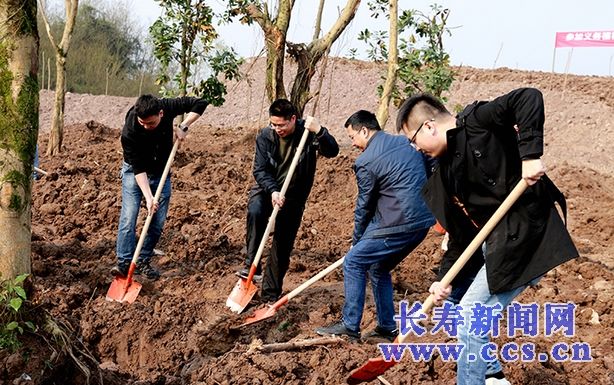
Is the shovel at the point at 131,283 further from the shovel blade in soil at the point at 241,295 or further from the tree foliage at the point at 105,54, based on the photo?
the tree foliage at the point at 105,54

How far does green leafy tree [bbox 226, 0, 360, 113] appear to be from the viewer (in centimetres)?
968

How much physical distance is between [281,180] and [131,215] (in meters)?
1.44

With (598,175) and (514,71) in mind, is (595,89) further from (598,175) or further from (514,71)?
(598,175)

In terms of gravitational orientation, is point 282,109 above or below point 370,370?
above

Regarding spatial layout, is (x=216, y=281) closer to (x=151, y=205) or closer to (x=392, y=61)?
(x=151, y=205)

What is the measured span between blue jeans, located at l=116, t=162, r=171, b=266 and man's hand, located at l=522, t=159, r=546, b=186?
150 inches

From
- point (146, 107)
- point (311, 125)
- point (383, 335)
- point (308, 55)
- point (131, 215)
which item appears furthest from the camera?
point (308, 55)

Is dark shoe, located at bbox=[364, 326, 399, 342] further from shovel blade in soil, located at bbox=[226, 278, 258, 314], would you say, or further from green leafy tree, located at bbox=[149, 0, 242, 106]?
green leafy tree, located at bbox=[149, 0, 242, 106]

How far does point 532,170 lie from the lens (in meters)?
3.23

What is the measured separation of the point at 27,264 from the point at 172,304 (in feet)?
6.75

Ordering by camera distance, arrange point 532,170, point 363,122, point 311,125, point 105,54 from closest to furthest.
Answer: point 532,170 → point 363,122 → point 311,125 → point 105,54

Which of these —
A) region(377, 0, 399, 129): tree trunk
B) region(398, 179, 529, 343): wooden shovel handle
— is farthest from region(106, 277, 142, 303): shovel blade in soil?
region(377, 0, 399, 129): tree trunk

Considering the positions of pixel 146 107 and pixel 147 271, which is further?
pixel 147 271

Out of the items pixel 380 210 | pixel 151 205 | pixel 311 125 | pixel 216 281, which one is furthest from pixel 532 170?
pixel 216 281
